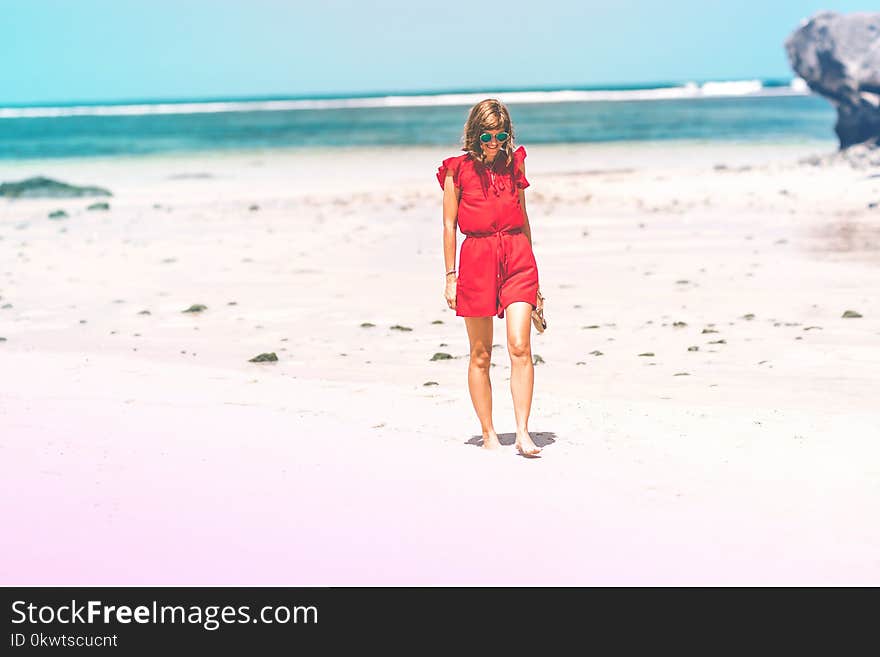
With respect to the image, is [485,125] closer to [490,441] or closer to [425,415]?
[490,441]

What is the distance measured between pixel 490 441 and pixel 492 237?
934 mm

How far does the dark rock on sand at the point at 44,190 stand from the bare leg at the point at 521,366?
62.1 ft

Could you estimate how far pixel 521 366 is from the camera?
5605 millimetres

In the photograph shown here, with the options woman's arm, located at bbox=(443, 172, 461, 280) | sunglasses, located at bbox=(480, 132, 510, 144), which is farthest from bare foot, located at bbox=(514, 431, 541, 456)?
sunglasses, located at bbox=(480, 132, 510, 144)

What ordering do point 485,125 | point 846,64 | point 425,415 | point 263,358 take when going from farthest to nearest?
point 846,64, point 263,358, point 425,415, point 485,125

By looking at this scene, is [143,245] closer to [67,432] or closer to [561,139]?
[67,432]

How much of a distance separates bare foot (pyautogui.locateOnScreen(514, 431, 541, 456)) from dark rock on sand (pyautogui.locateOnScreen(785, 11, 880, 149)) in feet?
70.2

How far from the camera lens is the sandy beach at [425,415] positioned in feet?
14.0

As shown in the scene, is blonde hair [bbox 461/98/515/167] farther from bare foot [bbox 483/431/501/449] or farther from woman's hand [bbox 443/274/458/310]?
bare foot [bbox 483/431/501/449]

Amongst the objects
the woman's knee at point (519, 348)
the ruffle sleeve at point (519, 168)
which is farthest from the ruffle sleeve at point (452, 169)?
the woman's knee at point (519, 348)

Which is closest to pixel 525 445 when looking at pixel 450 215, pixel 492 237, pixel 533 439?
pixel 533 439

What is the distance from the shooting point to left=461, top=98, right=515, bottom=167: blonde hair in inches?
211

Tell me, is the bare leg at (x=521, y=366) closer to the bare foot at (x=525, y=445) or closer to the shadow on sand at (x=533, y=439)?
the bare foot at (x=525, y=445)

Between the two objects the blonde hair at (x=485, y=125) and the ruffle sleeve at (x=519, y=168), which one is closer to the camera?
the blonde hair at (x=485, y=125)
